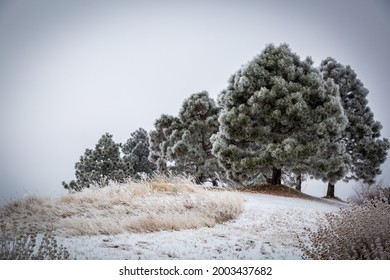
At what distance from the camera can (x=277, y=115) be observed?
8.43 m

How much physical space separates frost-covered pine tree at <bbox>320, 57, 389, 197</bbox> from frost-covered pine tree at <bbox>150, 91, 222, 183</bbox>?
3.96 meters

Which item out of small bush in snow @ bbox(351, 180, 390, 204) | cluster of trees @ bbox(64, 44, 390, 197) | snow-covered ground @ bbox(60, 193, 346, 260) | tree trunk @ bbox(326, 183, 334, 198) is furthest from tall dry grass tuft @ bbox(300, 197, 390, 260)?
tree trunk @ bbox(326, 183, 334, 198)

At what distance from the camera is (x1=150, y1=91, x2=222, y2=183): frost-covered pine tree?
39.3 ft

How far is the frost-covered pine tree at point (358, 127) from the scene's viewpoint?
39.3 feet

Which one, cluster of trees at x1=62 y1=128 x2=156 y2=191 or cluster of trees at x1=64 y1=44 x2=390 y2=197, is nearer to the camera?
cluster of trees at x1=64 y1=44 x2=390 y2=197

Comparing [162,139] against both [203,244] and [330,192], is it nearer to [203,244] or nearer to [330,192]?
→ [330,192]

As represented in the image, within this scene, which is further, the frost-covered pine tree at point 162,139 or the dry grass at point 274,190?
the frost-covered pine tree at point 162,139

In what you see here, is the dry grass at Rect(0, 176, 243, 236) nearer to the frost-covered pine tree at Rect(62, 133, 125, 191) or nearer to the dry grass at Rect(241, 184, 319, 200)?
the dry grass at Rect(241, 184, 319, 200)

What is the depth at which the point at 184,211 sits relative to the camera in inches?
205

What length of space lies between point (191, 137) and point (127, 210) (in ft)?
23.9

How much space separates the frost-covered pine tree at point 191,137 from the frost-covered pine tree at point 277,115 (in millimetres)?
2626

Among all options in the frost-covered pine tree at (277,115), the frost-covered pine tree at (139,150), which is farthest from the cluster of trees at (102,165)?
the frost-covered pine tree at (277,115)

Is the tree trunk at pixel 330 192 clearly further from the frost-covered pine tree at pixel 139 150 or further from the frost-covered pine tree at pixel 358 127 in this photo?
the frost-covered pine tree at pixel 139 150
